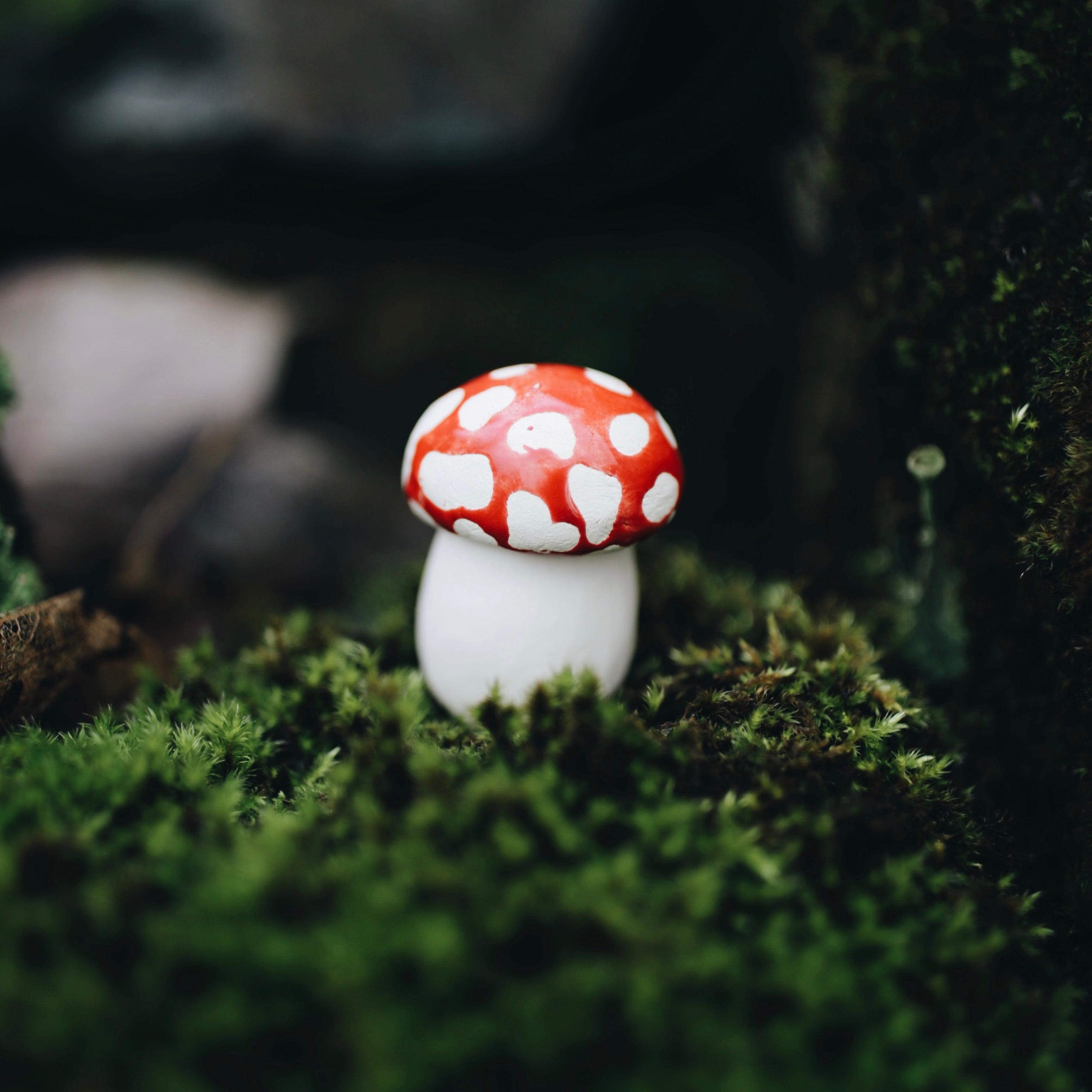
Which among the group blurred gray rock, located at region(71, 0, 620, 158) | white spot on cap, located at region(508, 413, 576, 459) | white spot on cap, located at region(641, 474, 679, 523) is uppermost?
blurred gray rock, located at region(71, 0, 620, 158)

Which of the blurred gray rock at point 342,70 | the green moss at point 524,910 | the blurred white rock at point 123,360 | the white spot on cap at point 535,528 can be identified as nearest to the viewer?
the green moss at point 524,910

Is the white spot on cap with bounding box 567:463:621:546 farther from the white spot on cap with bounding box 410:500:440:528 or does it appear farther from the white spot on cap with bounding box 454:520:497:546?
the white spot on cap with bounding box 410:500:440:528

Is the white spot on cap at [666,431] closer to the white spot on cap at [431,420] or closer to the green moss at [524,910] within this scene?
the white spot on cap at [431,420]

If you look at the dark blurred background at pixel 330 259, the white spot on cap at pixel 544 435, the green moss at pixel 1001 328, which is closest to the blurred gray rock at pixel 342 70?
the dark blurred background at pixel 330 259

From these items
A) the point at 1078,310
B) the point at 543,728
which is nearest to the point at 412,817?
the point at 543,728

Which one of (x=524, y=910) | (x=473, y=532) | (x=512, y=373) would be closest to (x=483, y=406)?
(x=512, y=373)

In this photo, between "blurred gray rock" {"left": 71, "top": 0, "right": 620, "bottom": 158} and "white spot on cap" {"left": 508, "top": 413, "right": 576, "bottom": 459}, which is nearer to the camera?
"white spot on cap" {"left": 508, "top": 413, "right": 576, "bottom": 459}

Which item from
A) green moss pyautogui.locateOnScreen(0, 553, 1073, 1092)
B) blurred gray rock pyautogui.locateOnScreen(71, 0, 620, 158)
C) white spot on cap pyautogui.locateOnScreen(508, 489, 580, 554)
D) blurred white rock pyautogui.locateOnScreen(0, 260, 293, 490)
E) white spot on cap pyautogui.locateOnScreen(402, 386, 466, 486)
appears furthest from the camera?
blurred gray rock pyautogui.locateOnScreen(71, 0, 620, 158)

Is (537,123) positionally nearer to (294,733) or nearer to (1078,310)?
(1078,310)

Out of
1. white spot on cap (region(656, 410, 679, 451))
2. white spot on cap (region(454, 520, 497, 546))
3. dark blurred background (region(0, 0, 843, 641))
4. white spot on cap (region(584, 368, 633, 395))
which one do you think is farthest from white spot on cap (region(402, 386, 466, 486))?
dark blurred background (region(0, 0, 843, 641))
